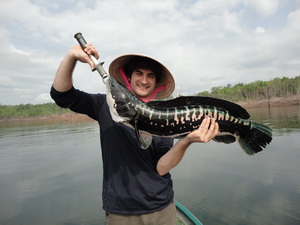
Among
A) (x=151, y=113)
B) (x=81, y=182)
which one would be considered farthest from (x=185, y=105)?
(x=81, y=182)

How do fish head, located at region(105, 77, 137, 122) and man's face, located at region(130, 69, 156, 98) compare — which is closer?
fish head, located at region(105, 77, 137, 122)

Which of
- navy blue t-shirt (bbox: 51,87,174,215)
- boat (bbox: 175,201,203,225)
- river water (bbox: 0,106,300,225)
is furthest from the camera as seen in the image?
river water (bbox: 0,106,300,225)

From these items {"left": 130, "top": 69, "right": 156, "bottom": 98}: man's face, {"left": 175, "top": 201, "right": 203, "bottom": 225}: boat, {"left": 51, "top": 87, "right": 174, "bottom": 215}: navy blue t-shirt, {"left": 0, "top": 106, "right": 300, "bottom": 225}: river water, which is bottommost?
{"left": 0, "top": 106, "right": 300, "bottom": 225}: river water

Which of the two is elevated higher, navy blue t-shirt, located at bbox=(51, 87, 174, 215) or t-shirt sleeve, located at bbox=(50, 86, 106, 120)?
t-shirt sleeve, located at bbox=(50, 86, 106, 120)

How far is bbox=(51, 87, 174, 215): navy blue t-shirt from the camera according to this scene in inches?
97.0

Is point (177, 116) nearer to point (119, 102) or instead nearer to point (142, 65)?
point (119, 102)

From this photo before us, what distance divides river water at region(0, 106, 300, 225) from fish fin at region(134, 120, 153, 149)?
15.8 feet

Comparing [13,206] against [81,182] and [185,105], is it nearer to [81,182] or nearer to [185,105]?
[81,182]

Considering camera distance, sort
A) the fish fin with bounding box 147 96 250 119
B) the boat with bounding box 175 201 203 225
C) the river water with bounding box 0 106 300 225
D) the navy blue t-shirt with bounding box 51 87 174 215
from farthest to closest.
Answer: the river water with bounding box 0 106 300 225
the boat with bounding box 175 201 203 225
the fish fin with bounding box 147 96 250 119
the navy blue t-shirt with bounding box 51 87 174 215

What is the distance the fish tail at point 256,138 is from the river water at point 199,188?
13.3 feet

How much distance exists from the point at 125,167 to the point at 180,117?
936 millimetres

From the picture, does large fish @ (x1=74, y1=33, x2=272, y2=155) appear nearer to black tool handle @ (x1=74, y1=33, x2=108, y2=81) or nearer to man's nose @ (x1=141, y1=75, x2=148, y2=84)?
black tool handle @ (x1=74, y1=33, x2=108, y2=81)

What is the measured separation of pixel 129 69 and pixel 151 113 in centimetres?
94

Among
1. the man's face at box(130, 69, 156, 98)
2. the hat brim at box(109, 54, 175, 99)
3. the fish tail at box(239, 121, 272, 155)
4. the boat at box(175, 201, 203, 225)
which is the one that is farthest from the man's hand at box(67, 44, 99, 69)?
the boat at box(175, 201, 203, 225)
